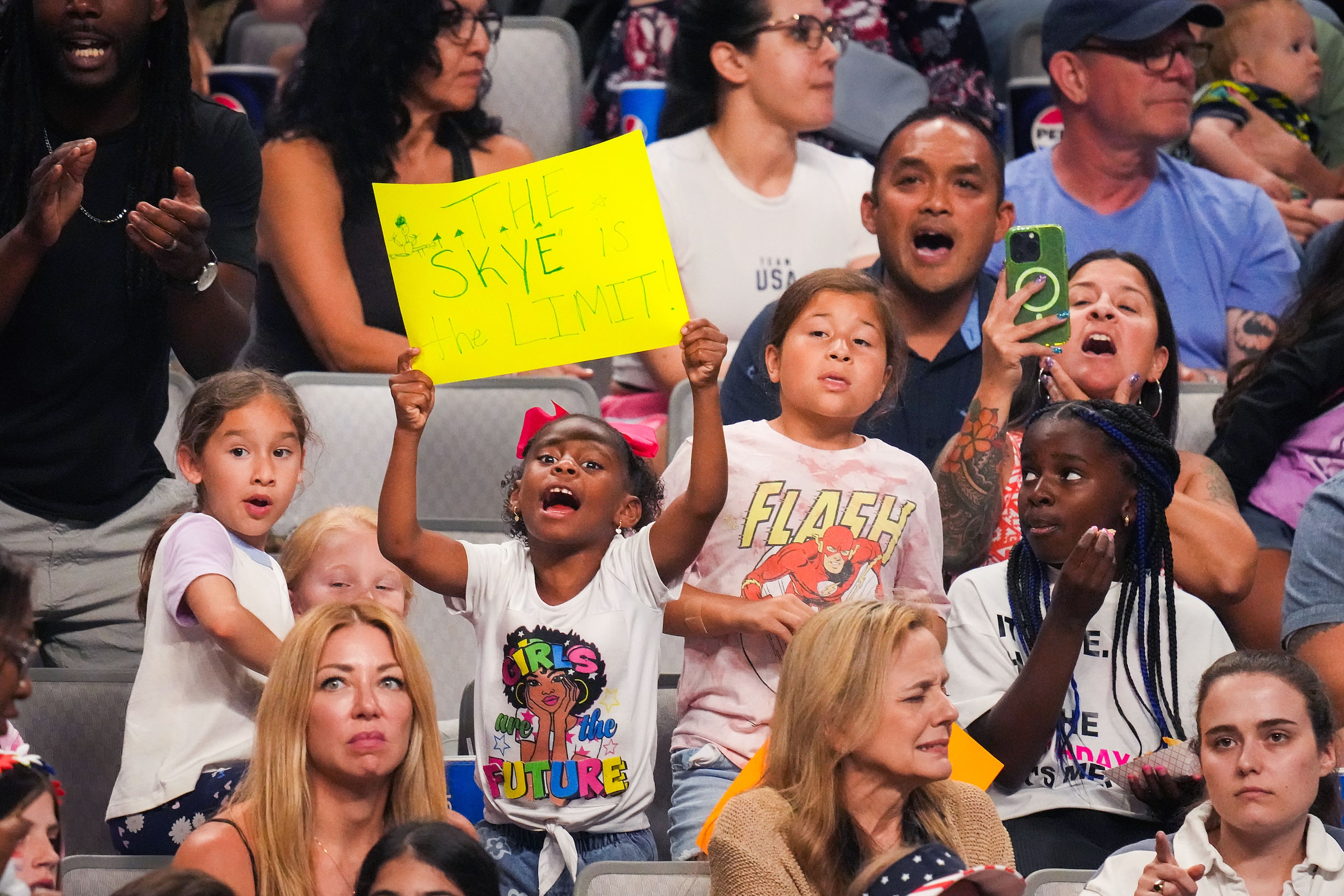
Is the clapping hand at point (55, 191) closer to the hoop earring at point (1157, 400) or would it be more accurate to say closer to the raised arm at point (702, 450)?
the raised arm at point (702, 450)

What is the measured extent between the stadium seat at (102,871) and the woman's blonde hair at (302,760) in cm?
14

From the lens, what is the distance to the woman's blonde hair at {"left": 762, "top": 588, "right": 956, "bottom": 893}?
2500mm

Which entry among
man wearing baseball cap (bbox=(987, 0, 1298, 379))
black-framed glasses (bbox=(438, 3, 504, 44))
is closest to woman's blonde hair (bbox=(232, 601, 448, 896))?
black-framed glasses (bbox=(438, 3, 504, 44))

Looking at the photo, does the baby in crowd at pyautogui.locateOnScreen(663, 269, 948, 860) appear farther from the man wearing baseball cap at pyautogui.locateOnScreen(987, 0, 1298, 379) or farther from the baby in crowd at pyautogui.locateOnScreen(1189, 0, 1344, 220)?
the baby in crowd at pyautogui.locateOnScreen(1189, 0, 1344, 220)

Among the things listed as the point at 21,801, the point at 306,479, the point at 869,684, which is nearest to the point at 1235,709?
the point at 869,684

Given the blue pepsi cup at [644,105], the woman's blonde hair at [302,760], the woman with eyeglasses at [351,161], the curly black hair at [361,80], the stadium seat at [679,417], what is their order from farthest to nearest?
the blue pepsi cup at [644,105], the curly black hair at [361,80], the woman with eyeglasses at [351,161], the stadium seat at [679,417], the woman's blonde hair at [302,760]

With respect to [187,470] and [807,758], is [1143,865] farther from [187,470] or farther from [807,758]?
[187,470]

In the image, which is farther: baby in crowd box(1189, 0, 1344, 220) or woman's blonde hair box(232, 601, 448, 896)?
baby in crowd box(1189, 0, 1344, 220)

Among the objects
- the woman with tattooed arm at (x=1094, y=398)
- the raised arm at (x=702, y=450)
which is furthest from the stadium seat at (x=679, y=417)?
A: the raised arm at (x=702, y=450)

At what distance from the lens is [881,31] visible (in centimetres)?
509

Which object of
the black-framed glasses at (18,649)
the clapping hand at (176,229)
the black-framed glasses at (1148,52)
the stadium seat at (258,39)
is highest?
the stadium seat at (258,39)

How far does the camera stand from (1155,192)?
4473mm

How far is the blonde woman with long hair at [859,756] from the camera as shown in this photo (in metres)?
2.48

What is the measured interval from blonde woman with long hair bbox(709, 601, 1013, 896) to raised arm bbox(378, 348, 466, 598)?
619 mm
